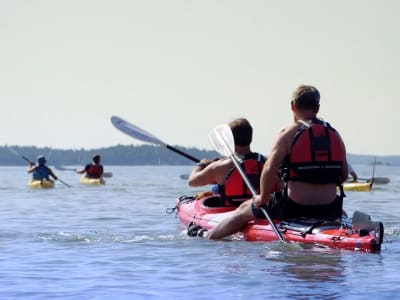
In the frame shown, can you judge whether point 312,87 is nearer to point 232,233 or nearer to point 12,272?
point 232,233

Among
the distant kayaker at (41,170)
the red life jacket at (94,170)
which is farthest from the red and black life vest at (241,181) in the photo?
the red life jacket at (94,170)

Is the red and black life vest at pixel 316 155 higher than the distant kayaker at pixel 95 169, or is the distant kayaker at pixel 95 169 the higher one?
the red and black life vest at pixel 316 155

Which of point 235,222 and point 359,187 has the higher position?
point 235,222

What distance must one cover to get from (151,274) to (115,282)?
0.52 metres

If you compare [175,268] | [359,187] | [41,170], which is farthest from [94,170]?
[175,268]

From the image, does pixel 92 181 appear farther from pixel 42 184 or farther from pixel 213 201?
pixel 213 201

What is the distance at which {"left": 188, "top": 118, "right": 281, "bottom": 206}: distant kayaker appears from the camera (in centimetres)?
1066

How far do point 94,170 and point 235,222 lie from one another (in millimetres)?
23374

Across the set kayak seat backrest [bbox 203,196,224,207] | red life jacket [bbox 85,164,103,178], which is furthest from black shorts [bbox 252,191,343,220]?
red life jacket [bbox 85,164,103,178]

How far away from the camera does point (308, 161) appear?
8984 millimetres

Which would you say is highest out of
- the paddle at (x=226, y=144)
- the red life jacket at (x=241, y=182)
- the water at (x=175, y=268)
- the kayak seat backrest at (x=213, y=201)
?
the paddle at (x=226, y=144)

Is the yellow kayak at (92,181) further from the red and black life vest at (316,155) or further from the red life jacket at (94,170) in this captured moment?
the red and black life vest at (316,155)

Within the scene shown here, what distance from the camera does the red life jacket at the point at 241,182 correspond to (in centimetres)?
1070

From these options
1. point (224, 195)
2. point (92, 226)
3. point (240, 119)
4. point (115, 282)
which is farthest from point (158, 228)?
point (115, 282)
